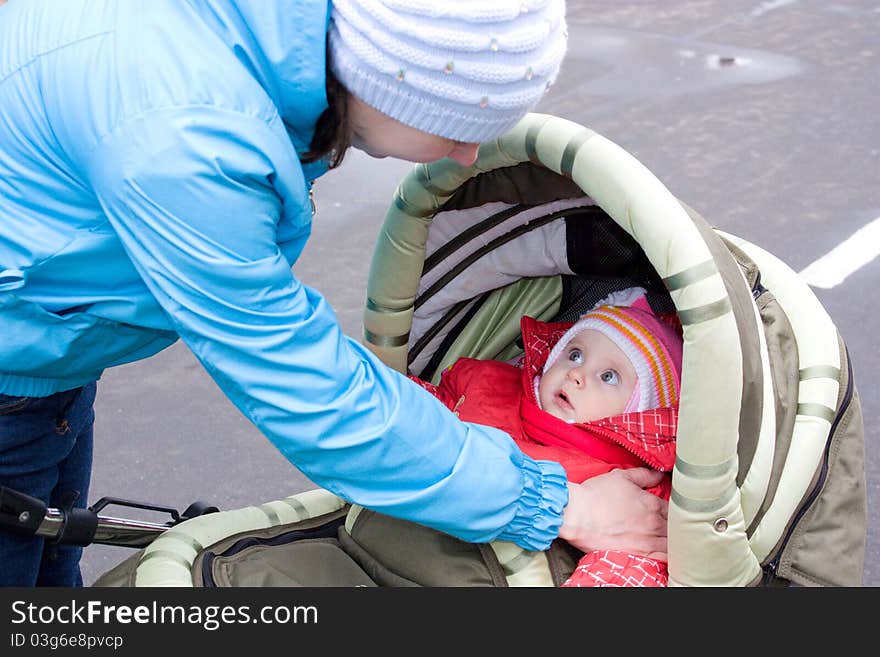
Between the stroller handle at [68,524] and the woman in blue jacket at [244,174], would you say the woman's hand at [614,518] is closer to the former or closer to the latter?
the woman in blue jacket at [244,174]

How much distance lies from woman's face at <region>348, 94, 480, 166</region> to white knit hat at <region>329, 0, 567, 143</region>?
0.03 meters

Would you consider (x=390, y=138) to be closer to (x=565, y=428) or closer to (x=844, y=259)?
(x=565, y=428)

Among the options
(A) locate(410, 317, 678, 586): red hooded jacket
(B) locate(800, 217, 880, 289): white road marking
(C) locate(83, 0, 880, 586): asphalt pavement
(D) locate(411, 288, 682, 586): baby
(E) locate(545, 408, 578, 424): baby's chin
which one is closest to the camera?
(A) locate(410, 317, 678, 586): red hooded jacket

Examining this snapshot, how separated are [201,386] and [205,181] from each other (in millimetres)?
2526

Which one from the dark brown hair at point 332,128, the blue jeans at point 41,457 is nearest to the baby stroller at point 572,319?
the blue jeans at point 41,457

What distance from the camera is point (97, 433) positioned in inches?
137

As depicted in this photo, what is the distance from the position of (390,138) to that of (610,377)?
937mm

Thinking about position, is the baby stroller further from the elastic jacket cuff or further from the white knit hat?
the white knit hat

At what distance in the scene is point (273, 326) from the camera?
4.56 ft

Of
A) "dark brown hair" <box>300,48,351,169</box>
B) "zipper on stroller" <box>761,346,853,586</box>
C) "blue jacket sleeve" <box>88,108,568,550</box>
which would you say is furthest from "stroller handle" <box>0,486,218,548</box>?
"zipper on stroller" <box>761,346,853,586</box>

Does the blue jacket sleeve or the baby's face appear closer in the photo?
the blue jacket sleeve

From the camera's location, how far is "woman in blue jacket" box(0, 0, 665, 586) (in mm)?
1296

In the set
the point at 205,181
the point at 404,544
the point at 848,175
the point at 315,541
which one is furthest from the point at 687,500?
the point at 848,175
